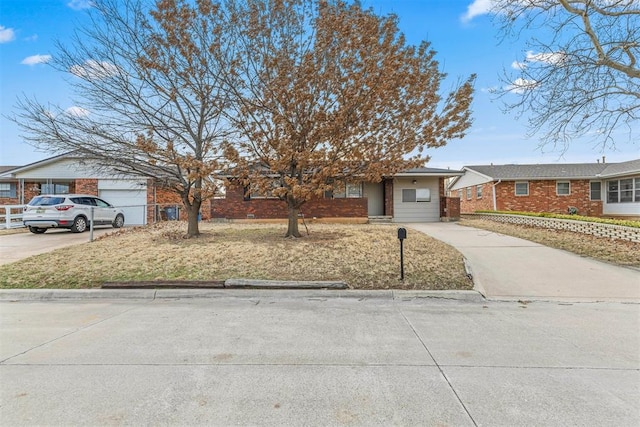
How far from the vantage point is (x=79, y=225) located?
14.1 meters

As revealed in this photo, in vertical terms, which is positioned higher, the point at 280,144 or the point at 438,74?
the point at 438,74

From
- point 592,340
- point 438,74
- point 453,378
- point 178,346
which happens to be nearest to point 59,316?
point 178,346

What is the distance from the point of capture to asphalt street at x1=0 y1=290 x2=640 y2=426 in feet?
8.68

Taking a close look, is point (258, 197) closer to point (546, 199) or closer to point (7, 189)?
point (7, 189)

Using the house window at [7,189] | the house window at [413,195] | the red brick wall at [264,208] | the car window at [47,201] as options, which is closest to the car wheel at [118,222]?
the car window at [47,201]

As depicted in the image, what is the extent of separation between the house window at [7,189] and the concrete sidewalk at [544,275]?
90.0 ft

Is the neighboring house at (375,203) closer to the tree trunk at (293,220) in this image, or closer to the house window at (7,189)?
the tree trunk at (293,220)

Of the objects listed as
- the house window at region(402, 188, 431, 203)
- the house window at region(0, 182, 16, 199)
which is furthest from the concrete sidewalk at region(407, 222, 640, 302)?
the house window at region(0, 182, 16, 199)

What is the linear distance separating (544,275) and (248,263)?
21.5 feet

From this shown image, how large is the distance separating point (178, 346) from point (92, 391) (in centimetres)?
106

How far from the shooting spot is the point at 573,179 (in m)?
23.0

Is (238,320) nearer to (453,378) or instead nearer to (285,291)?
(285,291)

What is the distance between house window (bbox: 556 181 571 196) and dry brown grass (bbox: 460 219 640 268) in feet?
39.8

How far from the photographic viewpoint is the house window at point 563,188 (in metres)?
23.1
